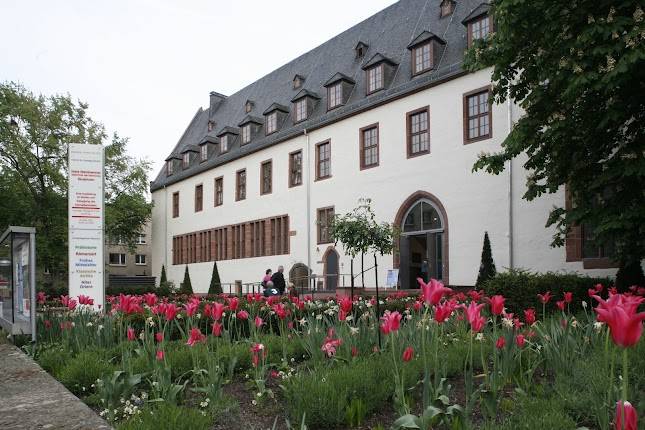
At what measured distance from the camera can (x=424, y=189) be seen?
71.9 feet

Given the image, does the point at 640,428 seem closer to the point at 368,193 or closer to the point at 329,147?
the point at 368,193

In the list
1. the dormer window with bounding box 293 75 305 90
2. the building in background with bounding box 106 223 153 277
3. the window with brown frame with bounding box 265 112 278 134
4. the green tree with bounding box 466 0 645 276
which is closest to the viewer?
the green tree with bounding box 466 0 645 276

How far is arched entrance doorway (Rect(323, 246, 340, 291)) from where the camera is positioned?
83.5 feet

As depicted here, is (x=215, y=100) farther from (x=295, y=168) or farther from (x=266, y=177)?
(x=295, y=168)

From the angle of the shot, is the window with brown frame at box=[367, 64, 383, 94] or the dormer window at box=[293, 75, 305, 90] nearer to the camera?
the window with brown frame at box=[367, 64, 383, 94]

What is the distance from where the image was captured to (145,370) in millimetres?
5012

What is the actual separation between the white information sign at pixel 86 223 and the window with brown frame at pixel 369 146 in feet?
46.2

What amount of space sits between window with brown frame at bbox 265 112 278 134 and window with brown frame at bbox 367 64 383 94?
322 inches

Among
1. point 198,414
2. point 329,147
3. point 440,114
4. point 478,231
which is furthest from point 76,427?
point 329,147

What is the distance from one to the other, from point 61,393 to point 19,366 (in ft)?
5.66

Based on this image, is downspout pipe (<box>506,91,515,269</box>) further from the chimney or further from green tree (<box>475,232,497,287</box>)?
the chimney

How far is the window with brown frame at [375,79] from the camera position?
81.3ft

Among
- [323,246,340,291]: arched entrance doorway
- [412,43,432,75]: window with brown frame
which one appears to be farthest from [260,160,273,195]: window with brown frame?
[412,43,432,75]: window with brown frame

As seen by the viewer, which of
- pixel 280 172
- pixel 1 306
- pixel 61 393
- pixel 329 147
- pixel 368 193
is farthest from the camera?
pixel 280 172
